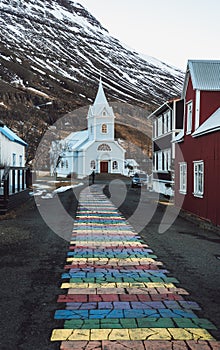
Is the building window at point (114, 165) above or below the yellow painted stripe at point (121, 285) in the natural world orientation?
above

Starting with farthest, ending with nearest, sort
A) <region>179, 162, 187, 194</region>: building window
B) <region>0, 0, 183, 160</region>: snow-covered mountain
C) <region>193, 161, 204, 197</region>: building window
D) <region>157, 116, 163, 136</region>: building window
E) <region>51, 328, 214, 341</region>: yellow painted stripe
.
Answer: <region>0, 0, 183, 160</region>: snow-covered mountain
<region>157, 116, 163, 136</region>: building window
<region>179, 162, 187, 194</region>: building window
<region>193, 161, 204, 197</region>: building window
<region>51, 328, 214, 341</region>: yellow painted stripe

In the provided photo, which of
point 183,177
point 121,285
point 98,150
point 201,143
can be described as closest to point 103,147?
point 98,150

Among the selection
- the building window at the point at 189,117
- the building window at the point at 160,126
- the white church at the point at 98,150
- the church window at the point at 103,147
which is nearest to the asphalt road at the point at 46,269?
the building window at the point at 189,117

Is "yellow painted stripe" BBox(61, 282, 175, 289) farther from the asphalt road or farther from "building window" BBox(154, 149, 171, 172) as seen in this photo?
"building window" BBox(154, 149, 171, 172)

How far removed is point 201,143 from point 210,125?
116 centimetres

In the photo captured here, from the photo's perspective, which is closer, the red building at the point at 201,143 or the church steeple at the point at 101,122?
the red building at the point at 201,143

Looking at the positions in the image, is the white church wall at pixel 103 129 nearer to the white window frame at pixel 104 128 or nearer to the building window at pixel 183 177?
the white window frame at pixel 104 128

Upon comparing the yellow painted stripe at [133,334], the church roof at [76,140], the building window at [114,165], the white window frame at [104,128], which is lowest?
the yellow painted stripe at [133,334]

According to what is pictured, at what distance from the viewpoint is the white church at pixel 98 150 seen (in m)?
63.7

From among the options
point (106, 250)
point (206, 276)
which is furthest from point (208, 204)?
point (206, 276)

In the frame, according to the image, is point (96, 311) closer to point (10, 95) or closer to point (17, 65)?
point (10, 95)

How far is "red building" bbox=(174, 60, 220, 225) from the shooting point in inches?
535

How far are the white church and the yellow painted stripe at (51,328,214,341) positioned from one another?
58.1m

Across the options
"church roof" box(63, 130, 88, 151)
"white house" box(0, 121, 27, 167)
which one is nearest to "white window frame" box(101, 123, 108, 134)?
"church roof" box(63, 130, 88, 151)
